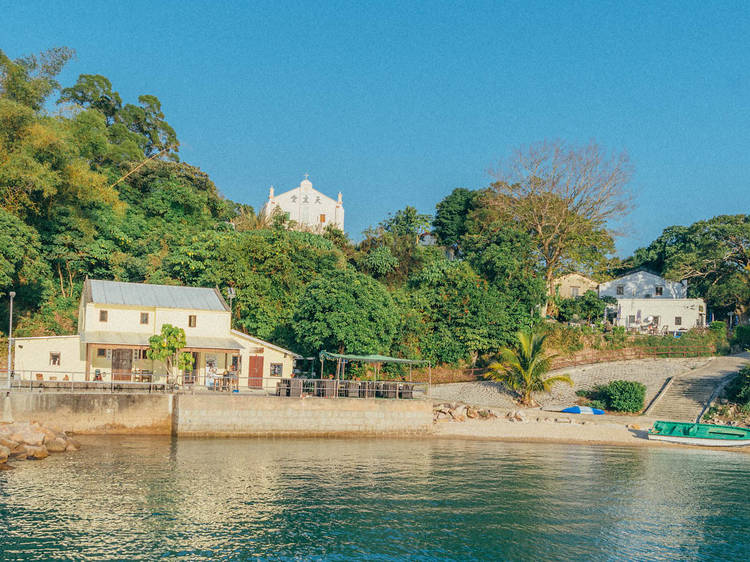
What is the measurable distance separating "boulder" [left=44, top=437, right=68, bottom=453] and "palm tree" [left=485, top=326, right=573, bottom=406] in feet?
80.9

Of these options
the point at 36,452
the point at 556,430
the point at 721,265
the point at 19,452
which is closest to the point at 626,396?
the point at 556,430

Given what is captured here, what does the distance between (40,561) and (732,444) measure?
101 feet

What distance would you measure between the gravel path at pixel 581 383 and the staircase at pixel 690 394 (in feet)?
2.83

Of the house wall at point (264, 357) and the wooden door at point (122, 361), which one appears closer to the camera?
the wooden door at point (122, 361)

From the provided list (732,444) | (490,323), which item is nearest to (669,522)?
(732,444)

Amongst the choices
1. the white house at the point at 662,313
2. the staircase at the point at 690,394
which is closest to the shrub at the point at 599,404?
the staircase at the point at 690,394

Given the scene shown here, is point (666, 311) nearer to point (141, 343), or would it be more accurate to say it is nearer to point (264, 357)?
point (264, 357)

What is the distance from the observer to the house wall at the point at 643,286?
6819 cm

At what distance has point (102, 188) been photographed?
167 feet

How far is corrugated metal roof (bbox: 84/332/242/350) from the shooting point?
36.3m

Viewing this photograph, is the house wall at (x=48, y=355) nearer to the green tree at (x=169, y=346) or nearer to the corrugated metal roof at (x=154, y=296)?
the corrugated metal roof at (x=154, y=296)

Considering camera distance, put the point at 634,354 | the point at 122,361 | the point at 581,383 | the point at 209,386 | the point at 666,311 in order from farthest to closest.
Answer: the point at 666,311 < the point at 634,354 < the point at 581,383 < the point at 122,361 < the point at 209,386

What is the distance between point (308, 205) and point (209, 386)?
54818 millimetres

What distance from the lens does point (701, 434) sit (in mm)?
33812
